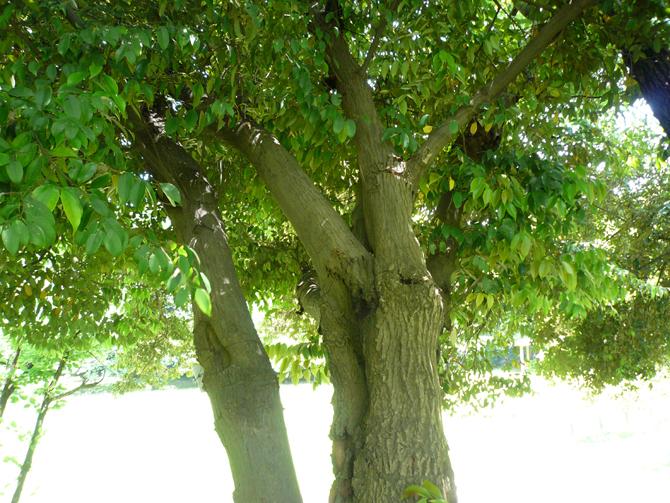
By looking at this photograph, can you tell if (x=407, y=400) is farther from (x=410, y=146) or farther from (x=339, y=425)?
(x=410, y=146)

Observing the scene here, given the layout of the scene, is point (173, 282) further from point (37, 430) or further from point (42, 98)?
point (37, 430)

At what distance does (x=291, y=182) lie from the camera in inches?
95.4

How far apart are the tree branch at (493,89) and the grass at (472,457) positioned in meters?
6.53

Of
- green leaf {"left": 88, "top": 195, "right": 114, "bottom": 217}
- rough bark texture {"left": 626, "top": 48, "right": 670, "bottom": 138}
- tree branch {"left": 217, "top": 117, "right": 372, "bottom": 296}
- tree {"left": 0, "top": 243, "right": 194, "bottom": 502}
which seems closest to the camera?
green leaf {"left": 88, "top": 195, "right": 114, "bottom": 217}

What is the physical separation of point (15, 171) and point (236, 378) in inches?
52.7

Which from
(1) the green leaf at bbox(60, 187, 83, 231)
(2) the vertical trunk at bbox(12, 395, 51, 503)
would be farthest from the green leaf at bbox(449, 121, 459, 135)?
(2) the vertical trunk at bbox(12, 395, 51, 503)

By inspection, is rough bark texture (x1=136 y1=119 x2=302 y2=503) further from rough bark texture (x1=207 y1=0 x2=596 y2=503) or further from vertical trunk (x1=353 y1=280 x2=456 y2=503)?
vertical trunk (x1=353 y1=280 x2=456 y2=503)

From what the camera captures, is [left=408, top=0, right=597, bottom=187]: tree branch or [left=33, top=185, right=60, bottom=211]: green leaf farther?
[left=408, top=0, right=597, bottom=187]: tree branch

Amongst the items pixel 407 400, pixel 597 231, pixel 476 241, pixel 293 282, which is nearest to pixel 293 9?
pixel 476 241

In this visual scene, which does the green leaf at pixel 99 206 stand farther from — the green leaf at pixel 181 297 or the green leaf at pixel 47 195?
the green leaf at pixel 181 297

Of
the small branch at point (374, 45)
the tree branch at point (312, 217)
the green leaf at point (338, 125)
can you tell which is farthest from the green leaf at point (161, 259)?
the small branch at point (374, 45)

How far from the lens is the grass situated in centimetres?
930

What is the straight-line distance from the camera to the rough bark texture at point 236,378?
2.14m

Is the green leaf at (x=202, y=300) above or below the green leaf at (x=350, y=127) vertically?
below
